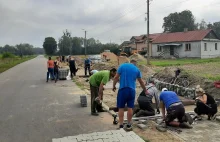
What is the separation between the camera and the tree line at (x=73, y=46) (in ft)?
283

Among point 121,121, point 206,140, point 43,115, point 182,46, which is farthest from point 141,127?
point 182,46

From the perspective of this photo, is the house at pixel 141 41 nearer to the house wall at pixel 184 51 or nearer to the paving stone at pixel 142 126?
the house wall at pixel 184 51

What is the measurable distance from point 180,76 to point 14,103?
29.9 feet

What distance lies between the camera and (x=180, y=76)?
15758mm

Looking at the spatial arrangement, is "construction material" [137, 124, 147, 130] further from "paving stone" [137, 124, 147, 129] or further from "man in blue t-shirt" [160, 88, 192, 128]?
"man in blue t-shirt" [160, 88, 192, 128]

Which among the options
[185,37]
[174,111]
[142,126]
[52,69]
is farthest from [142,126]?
[185,37]

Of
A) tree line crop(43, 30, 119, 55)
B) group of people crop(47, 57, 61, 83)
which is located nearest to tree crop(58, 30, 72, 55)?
tree line crop(43, 30, 119, 55)

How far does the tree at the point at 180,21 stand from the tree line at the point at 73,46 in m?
17.7

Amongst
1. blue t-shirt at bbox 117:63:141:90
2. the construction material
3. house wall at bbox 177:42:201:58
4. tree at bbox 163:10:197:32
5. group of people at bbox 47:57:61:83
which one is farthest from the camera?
tree at bbox 163:10:197:32

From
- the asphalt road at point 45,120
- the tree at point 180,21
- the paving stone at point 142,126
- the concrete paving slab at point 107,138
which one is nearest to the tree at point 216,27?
the tree at point 180,21

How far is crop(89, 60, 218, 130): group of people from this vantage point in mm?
6645

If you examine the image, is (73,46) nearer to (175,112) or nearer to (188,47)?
(188,47)

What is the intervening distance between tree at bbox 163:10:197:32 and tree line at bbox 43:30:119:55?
1772 cm

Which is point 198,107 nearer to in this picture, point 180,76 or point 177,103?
point 177,103
